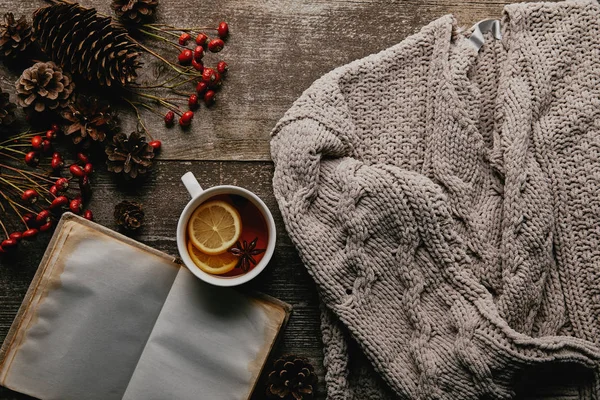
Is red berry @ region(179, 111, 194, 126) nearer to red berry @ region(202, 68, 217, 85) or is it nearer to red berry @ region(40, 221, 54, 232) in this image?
red berry @ region(202, 68, 217, 85)

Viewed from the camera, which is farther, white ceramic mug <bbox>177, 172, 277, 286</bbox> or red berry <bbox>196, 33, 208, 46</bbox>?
red berry <bbox>196, 33, 208, 46</bbox>

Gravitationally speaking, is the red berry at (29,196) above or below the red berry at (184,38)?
below

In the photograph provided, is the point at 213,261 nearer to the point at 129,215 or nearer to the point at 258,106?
the point at 129,215

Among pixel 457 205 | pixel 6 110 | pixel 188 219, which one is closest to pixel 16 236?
pixel 6 110

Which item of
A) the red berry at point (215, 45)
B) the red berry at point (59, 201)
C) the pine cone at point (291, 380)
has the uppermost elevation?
the red berry at point (215, 45)

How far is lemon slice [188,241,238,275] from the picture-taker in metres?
0.88

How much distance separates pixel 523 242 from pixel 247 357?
1.67 ft

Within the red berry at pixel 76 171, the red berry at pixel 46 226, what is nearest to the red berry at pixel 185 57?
the red berry at pixel 76 171

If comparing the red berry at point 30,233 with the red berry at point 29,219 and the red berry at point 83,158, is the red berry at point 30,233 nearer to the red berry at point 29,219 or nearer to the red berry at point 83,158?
the red berry at point 29,219

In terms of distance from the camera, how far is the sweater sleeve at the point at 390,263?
86 cm

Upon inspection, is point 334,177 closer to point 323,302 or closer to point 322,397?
point 323,302

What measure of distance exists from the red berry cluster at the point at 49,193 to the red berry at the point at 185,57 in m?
0.25

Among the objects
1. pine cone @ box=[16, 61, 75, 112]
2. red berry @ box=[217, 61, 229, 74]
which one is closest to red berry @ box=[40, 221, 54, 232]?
pine cone @ box=[16, 61, 75, 112]

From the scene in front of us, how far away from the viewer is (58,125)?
3.16ft
